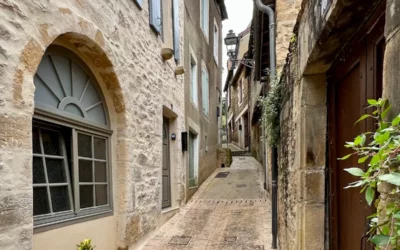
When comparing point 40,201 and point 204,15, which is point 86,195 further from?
point 204,15

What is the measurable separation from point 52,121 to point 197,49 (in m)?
6.53

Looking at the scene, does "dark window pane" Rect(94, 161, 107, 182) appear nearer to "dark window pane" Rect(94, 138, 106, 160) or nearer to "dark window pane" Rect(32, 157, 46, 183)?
"dark window pane" Rect(94, 138, 106, 160)

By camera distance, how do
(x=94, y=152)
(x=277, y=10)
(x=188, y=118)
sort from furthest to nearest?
(x=188, y=118)
(x=277, y=10)
(x=94, y=152)

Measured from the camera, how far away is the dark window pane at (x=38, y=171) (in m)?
2.73

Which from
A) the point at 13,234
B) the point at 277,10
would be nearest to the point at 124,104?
the point at 13,234

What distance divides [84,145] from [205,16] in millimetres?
8042

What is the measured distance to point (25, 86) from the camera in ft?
7.30

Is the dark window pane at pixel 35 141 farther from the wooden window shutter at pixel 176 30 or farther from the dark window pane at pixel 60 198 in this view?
the wooden window shutter at pixel 176 30

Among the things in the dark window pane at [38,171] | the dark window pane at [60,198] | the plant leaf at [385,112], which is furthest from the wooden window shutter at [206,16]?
the plant leaf at [385,112]

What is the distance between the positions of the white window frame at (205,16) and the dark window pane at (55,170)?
24.4ft

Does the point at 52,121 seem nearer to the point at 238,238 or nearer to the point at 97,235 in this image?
the point at 97,235

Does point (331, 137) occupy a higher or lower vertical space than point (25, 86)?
lower

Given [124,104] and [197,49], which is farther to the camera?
[197,49]

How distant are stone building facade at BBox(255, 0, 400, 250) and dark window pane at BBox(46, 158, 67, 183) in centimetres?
231
